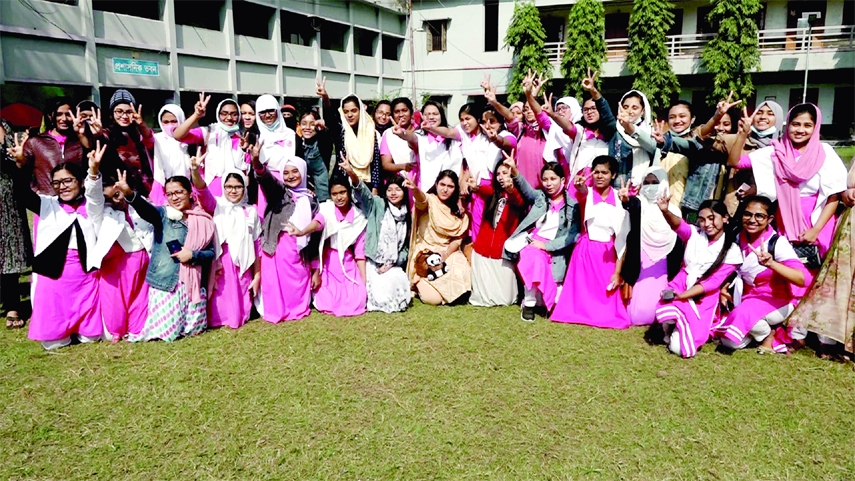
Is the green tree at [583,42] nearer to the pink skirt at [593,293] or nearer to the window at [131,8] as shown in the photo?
the window at [131,8]

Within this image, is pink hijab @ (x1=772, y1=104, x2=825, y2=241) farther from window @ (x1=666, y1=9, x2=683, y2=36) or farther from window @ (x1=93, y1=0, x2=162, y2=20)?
window @ (x1=666, y1=9, x2=683, y2=36)

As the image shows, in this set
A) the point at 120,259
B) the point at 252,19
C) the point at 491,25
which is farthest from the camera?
the point at 491,25

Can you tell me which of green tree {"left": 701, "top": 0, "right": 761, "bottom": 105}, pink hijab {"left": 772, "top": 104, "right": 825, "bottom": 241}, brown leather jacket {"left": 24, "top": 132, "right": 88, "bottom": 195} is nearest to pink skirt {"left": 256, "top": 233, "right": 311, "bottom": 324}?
brown leather jacket {"left": 24, "top": 132, "right": 88, "bottom": 195}

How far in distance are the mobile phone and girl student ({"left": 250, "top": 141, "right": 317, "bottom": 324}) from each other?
706 mm

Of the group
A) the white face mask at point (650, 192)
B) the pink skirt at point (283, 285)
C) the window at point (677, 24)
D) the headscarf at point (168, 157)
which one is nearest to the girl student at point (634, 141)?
the white face mask at point (650, 192)

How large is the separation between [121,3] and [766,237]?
19.0 m

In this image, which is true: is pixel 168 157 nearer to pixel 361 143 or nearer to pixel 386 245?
pixel 361 143

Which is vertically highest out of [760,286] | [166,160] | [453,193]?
[166,160]

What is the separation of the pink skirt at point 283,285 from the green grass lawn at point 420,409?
1.43 feet

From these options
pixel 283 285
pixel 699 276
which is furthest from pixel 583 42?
pixel 283 285

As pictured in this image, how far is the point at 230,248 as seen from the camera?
502 cm

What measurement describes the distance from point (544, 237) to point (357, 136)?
6.78 ft

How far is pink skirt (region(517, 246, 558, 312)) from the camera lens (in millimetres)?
5141

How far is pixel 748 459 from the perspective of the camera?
3.01 meters
